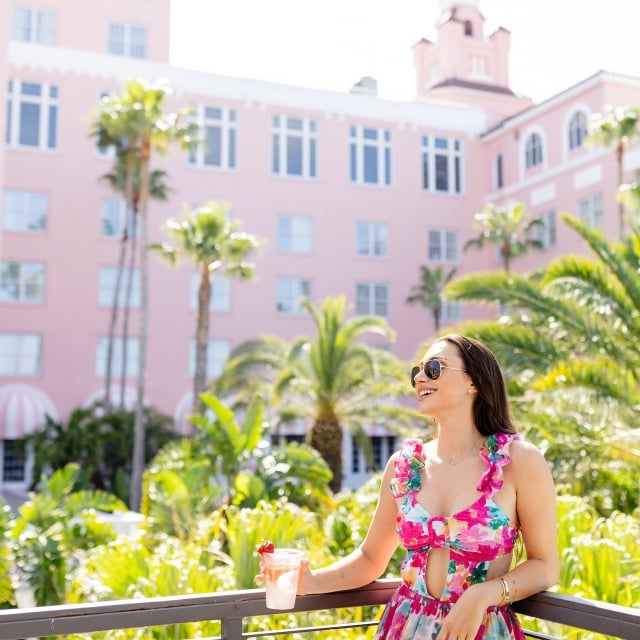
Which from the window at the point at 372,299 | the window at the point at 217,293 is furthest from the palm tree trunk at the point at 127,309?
the window at the point at 372,299

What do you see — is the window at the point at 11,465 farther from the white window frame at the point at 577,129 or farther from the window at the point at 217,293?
the white window frame at the point at 577,129

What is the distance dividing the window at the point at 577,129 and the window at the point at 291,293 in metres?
12.4

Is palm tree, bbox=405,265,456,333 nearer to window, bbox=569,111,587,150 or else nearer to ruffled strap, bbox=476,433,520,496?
window, bbox=569,111,587,150

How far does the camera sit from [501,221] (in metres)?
33.6

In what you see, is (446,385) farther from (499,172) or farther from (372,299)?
(499,172)

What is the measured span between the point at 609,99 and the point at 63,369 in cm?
2358

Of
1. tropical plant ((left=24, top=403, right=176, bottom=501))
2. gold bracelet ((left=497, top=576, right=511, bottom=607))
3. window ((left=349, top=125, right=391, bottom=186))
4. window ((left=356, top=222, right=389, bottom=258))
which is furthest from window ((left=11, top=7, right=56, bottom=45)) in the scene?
gold bracelet ((left=497, top=576, right=511, bottom=607))

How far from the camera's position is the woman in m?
2.56

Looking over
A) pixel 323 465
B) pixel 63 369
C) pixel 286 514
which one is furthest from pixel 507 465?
pixel 63 369

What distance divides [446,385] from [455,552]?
0.55 meters

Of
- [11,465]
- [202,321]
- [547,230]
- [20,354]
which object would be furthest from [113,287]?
[547,230]

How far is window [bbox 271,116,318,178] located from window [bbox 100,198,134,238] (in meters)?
6.72

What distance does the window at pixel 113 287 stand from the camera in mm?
33219

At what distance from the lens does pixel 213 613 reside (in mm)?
2768
